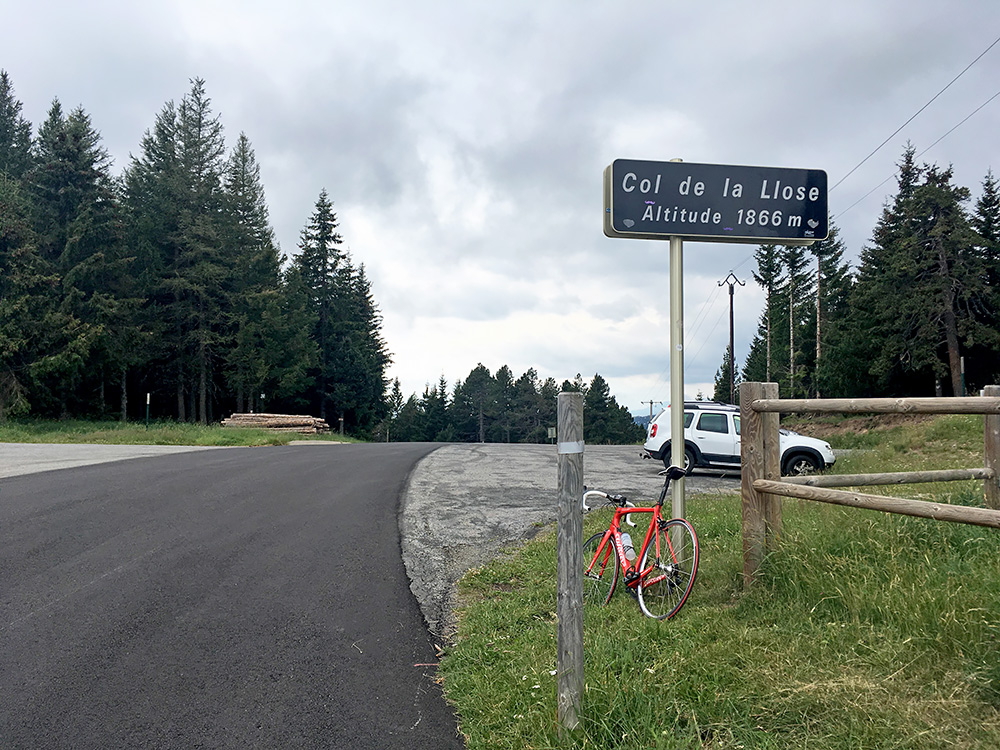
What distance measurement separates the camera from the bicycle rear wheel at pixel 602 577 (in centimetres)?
509

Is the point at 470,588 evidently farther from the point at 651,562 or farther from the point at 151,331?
the point at 151,331

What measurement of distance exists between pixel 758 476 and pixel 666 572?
98cm

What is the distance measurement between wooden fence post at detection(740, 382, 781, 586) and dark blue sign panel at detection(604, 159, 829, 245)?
1396mm

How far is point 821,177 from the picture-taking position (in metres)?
5.48

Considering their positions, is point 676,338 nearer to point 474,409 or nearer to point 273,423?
point 273,423

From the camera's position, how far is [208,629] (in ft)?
15.6

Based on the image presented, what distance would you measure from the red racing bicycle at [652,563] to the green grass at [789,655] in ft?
0.46

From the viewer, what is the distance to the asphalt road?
340 centimetres

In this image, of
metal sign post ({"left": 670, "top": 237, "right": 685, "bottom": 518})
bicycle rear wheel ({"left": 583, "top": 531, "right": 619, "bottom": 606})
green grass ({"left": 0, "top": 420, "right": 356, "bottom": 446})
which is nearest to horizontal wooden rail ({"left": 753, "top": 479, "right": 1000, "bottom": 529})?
metal sign post ({"left": 670, "top": 237, "right": 685, "bottom": 518})

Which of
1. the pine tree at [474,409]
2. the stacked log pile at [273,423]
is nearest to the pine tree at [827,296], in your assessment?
the stacked log pile at [273,423]

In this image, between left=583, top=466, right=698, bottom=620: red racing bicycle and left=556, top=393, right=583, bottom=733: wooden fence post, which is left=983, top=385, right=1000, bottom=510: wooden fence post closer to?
left=583, top=466, right=698, bottom=620: red racing bicycle

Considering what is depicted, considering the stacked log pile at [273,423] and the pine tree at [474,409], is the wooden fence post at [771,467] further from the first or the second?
the pine tree at [474,409]

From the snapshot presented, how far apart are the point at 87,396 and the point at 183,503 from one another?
39379 millimetres

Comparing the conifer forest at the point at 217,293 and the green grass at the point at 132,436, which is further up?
the conifer forest at the point at 217,293
